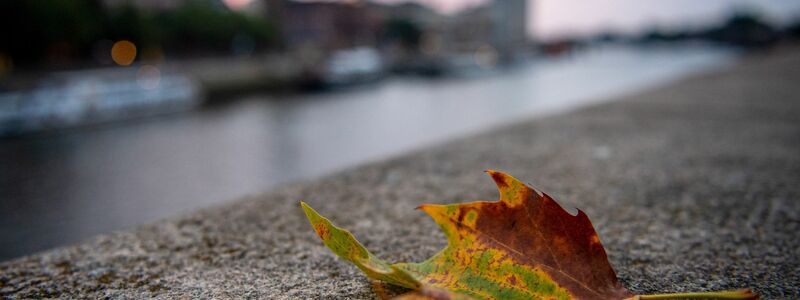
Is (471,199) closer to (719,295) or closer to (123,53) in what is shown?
(719,295)

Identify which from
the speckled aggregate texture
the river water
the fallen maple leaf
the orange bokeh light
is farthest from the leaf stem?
the orange bokeh light

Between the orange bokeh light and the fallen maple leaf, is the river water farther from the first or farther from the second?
the orange bokeh light

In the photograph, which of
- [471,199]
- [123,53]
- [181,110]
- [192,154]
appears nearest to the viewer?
[471,199]

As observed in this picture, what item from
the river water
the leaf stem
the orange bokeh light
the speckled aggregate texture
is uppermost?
the orange bokeh light

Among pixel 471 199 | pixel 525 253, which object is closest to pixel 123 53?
pixel 471 199

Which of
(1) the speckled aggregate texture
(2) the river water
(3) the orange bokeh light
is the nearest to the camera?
(1) the speckled aggregate texture

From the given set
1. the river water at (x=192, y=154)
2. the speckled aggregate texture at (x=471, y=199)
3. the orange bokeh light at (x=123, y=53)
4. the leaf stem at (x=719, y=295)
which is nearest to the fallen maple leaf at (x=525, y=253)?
the leaf stem at (x=719, y=295)

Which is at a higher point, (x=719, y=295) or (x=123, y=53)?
(x=123, y=53)
